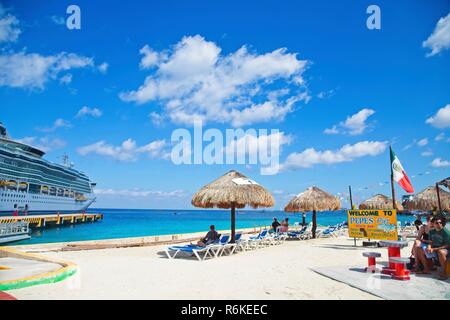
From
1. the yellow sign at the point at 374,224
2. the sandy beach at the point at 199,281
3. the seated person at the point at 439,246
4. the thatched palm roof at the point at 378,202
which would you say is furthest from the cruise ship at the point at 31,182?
the seated person at the point at 439,246

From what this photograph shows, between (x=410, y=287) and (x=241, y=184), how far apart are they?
654 cm

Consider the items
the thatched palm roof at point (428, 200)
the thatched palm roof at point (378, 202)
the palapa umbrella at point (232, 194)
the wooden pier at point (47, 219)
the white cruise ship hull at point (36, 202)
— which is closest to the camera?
the palapa umbrella at point (232, 194)

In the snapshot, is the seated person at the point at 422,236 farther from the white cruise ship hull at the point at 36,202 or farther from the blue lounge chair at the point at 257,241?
the white cruise ship hull at the point at 36,202

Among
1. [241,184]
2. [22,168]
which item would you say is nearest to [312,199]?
[241,184]

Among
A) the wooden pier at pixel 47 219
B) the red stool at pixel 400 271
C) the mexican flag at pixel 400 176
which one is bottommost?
the wooden pier at pixel 47 219

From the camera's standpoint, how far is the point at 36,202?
169 feet

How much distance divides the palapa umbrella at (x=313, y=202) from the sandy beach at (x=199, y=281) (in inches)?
245

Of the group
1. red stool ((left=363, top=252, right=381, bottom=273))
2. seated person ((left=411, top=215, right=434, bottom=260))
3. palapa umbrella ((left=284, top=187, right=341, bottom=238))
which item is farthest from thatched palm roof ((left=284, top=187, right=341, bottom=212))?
red stool ((left=363, top=252, right=381, bottom=273))

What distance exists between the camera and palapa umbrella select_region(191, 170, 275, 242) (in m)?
10.6

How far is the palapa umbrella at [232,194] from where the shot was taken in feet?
34.9

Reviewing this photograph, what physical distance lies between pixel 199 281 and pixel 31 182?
54085 millimetres

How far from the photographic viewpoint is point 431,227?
6.08 m

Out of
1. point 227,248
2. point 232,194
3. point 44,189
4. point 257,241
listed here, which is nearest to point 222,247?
point 227,248
